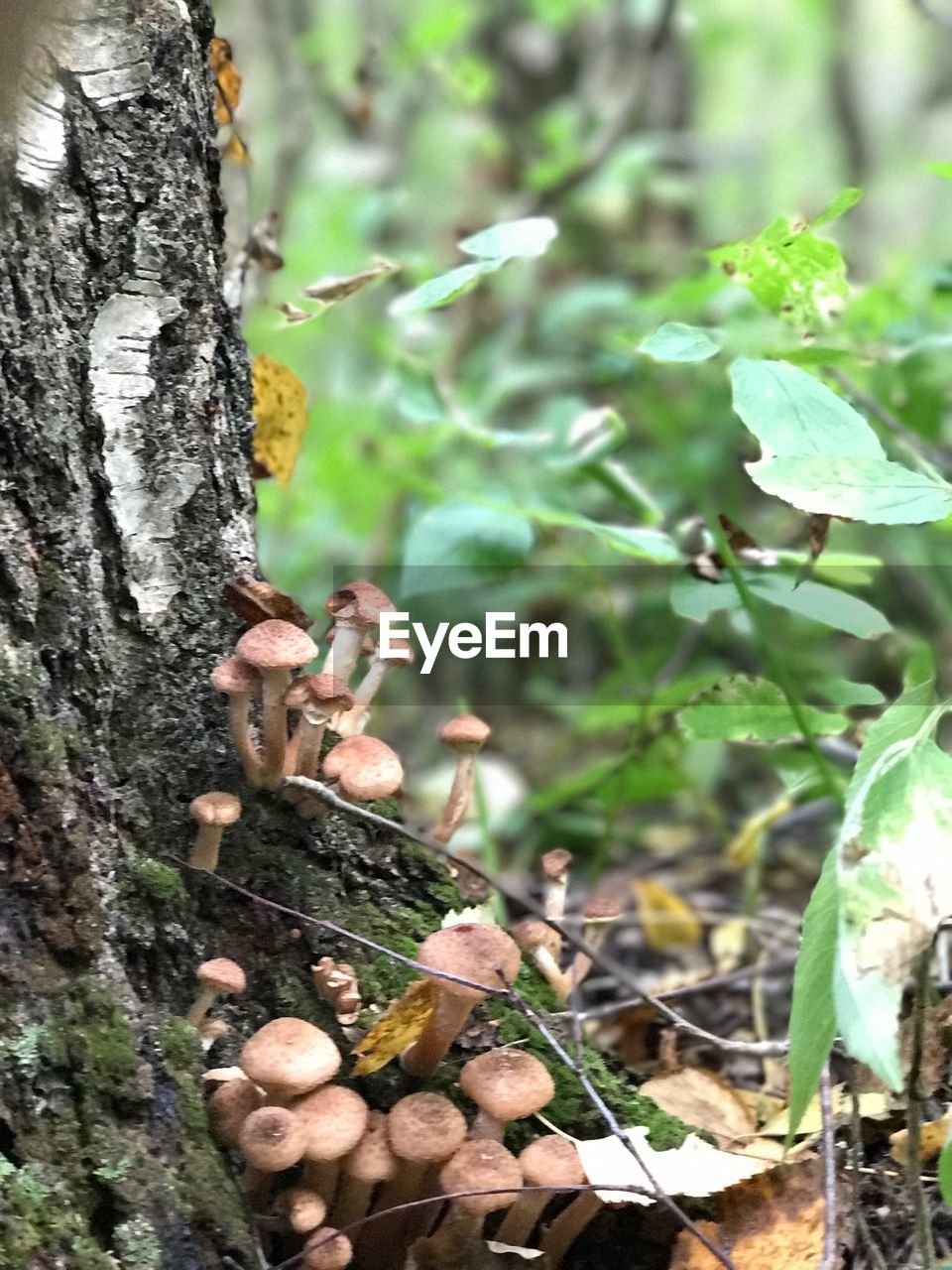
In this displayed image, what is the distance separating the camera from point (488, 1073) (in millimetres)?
1198

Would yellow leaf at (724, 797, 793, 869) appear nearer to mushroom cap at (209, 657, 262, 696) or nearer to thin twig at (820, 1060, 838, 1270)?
thin twig at (820, 1060, 838, 1270)

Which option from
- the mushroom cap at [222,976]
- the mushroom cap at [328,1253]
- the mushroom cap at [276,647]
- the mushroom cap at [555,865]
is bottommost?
the mushroom cap at [328,1253]

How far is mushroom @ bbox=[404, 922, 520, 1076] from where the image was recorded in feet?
3.93

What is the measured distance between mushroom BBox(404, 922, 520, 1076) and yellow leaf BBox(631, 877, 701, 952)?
1358mm

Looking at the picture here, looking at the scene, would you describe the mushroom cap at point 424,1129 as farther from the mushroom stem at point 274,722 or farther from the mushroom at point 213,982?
the mushroom stem at point 274,722

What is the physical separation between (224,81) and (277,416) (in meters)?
0.49

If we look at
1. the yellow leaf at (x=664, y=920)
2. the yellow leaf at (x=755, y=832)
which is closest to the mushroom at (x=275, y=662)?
the yellow leaf at (x=755, y=832)

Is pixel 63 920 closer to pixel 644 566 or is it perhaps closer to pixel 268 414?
pixel 268 414

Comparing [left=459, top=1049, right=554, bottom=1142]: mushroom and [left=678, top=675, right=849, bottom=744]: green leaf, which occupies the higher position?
[left=678, top=675, right=849, bottom=744]: green leaf

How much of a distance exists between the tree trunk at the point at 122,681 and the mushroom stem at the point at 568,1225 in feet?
1.11

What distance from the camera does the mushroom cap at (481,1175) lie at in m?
1.14

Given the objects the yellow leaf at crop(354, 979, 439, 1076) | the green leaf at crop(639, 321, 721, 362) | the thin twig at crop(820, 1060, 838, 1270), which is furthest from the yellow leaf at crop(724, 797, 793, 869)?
the yellow leaf at crop(354, 979, 439, 1076)

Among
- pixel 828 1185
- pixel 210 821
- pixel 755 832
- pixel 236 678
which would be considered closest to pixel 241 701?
pixel 236 678

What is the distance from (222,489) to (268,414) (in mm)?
344
